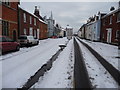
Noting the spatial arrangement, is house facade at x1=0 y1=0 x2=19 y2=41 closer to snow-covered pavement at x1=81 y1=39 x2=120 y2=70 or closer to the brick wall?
the brick wall

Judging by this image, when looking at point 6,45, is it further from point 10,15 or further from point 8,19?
point 10,15

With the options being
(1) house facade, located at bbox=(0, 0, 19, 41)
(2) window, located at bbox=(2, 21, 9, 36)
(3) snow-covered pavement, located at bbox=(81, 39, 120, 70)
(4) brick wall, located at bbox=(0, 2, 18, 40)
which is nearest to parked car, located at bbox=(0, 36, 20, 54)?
(1) house facade, located at bbox=(0, 0, 19, 41)

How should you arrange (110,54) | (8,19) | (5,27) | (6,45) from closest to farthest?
(6,45)
(110,54)
(5,27)
(8,19)

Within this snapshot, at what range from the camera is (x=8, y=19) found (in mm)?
18859

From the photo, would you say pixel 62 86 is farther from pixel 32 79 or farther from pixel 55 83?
pixel 32 79

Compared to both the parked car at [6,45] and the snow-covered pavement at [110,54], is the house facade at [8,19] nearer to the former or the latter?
the parked car at [6,45]

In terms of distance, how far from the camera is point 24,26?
Answer: 26.9 meters

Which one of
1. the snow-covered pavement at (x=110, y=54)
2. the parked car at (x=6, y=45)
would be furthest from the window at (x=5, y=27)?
the snow-covered pavement at (x=110, y=54)

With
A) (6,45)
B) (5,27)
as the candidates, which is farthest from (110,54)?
(5,27)

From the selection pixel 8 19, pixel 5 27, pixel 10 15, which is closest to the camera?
pixel 5 27

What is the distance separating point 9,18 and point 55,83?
16454mm

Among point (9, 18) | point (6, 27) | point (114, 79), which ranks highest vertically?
point (9, 18)

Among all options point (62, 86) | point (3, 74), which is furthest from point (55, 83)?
point (3, 74)

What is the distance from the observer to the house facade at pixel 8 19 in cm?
1731
